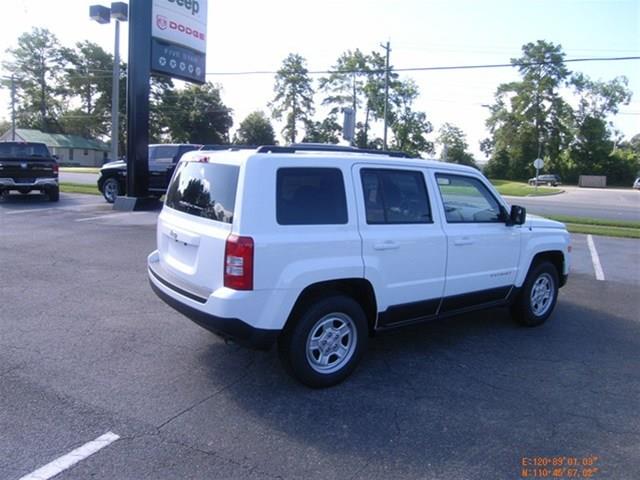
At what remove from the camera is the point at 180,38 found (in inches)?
612

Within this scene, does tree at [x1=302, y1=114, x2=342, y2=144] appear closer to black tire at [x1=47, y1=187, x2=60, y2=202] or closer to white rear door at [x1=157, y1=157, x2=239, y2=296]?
black tire at [x1=47, y1=187, x2=60, y2=202]

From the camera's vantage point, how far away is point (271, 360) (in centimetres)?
454

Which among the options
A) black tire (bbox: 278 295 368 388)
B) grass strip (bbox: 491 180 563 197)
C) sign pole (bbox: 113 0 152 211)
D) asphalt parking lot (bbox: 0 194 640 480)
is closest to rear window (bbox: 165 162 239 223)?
black tire (bbox: 278 295 368 388)

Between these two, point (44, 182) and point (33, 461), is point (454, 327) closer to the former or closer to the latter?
point (33, 461)

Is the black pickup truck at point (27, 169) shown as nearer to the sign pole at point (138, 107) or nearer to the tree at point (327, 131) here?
the sign pole at point (138, 107)

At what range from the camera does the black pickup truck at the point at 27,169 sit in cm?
1602

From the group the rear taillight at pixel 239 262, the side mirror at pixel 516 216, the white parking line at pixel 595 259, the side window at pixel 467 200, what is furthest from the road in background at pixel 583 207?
the rear taillight at pixel 239 262

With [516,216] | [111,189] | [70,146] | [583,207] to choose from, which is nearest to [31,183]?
[111,189]

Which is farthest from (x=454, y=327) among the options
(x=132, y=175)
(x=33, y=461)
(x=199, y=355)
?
(x=132, y=175)

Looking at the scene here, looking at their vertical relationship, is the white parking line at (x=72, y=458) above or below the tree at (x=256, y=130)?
below

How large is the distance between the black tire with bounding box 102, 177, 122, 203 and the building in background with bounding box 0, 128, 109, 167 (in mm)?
58856

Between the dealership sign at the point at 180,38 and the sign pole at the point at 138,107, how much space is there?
0.27 meters

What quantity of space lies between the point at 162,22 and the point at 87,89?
76193 millimetres

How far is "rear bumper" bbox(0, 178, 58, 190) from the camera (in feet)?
52.7
